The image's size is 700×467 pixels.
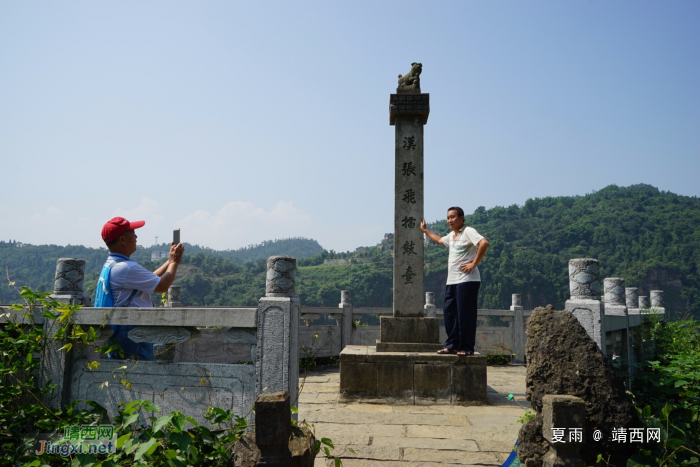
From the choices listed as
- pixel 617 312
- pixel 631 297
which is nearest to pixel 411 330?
pixel 617 312

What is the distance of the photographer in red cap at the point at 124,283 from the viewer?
9.75ft

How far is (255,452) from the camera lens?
2256mm

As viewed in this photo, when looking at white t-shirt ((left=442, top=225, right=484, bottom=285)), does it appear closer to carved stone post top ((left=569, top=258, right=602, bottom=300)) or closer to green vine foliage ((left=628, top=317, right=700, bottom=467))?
carved stone post top ((left=569, top=258, right=602, bottom=300))

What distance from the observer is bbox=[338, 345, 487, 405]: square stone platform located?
17.0ft

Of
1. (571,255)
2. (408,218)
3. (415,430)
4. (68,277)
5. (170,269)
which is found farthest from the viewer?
(571,255)

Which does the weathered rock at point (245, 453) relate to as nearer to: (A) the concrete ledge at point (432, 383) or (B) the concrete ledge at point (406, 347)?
(A) the concrete ledge at point (432, 383)

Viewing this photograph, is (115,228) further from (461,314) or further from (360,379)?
(461,314)

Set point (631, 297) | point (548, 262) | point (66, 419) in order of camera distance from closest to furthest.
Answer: point (66, 419) < point (631, 297) < point (548, 262)

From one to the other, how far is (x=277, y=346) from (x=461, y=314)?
2.83m

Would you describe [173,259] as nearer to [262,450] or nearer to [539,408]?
[262,450]

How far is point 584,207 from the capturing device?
68.1m

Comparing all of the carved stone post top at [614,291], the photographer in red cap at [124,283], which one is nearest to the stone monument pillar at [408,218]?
the carved stone post top at [614,291]

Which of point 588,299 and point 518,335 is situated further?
point 518,335

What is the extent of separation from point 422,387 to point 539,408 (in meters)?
2.24
